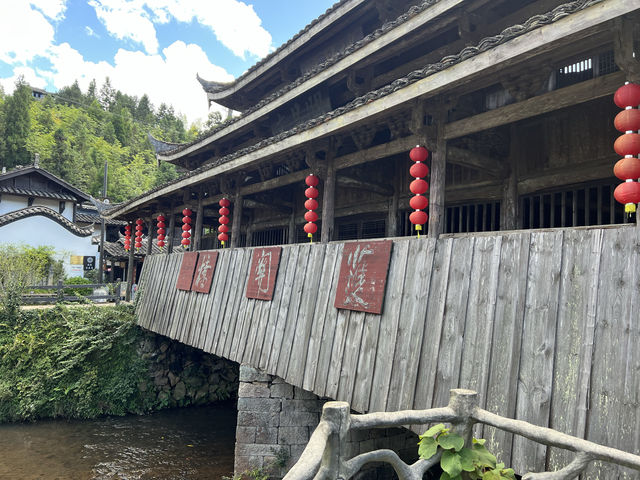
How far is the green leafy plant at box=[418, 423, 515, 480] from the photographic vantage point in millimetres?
2387

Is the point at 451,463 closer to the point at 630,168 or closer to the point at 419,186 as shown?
the point at 630,168

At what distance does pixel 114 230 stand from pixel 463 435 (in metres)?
29.7

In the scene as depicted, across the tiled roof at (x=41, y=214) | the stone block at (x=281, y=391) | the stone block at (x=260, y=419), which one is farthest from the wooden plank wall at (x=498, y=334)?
the tiled roof at (x=41, y=214)

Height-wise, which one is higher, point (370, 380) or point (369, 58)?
point (369, 58)

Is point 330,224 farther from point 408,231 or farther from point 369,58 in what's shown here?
point 369,58

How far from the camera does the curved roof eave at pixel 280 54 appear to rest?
7776mm

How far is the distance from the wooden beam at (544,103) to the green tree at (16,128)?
40329 mm

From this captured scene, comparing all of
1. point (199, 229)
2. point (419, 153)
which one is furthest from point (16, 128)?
point (419, 153)

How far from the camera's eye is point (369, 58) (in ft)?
21.7

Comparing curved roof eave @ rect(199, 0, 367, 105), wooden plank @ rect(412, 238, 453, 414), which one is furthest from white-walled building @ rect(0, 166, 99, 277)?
wooden plank @ rect(412, 238, 453, 414)

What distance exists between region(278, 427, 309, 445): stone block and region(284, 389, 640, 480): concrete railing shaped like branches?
4.52m

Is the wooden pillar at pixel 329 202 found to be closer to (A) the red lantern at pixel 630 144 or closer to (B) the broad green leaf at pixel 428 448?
(A) the red lantern at pixel 630 144

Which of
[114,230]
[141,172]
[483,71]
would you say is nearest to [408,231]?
[483,71]

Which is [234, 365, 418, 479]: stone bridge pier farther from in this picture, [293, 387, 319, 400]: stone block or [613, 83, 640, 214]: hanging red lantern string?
[613, 83, 640, 214]: hanging red lantern string
